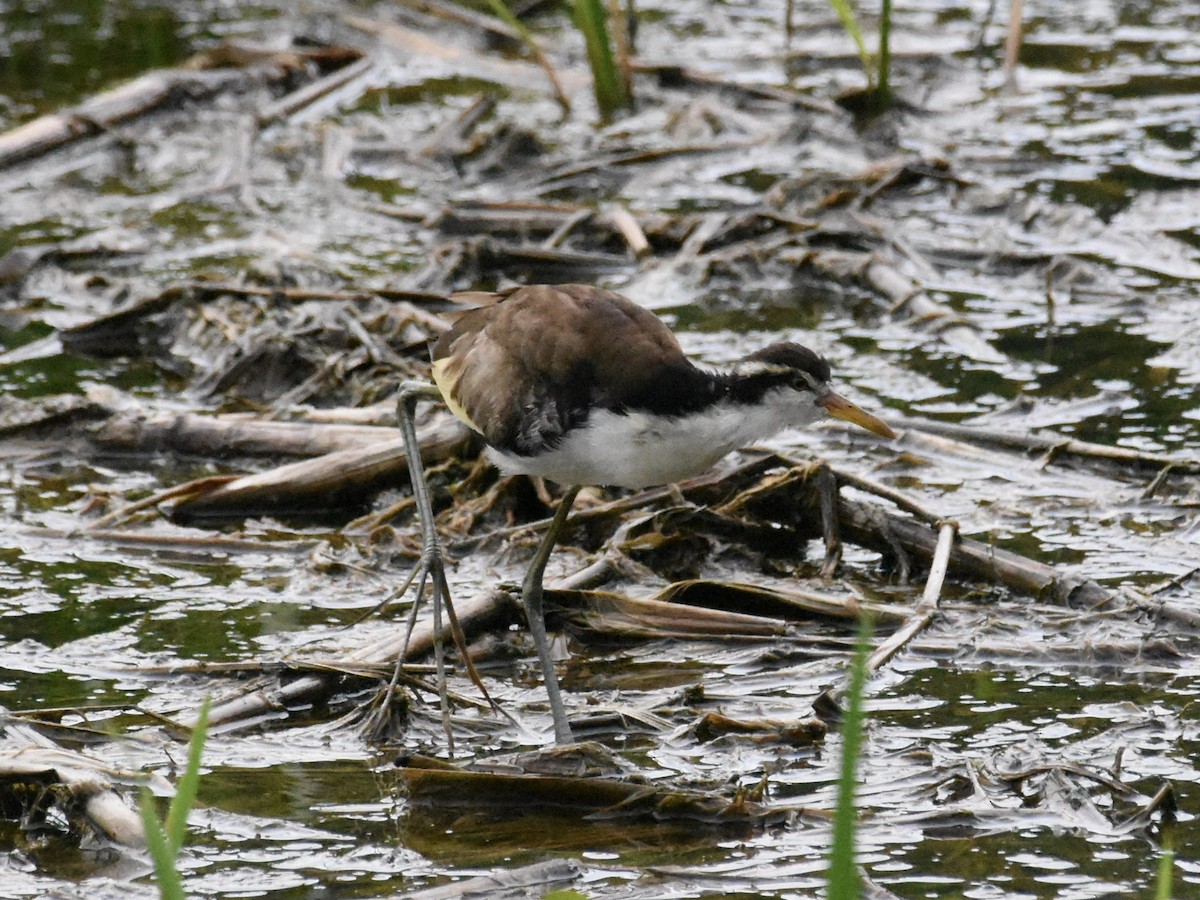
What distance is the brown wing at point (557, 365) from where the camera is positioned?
167 inches

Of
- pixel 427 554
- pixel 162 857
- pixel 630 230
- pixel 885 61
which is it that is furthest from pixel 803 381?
pixel 885 61

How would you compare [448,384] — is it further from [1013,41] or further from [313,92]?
[1013,41]

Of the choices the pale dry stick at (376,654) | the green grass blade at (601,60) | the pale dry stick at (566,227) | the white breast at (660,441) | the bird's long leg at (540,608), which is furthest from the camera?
the green grass blade at (601,60)

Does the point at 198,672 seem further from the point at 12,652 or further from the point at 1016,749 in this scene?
the point at 1016,749

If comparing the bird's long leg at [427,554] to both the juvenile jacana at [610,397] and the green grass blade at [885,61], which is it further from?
the green grass blade at [885,61]

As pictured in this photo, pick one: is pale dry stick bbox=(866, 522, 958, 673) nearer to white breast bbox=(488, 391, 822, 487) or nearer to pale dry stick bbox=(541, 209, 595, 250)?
white breast bbox=(488, 391, 822, 487)

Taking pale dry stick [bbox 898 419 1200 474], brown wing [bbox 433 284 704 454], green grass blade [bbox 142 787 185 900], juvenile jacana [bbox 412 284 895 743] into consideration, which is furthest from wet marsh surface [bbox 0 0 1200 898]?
green grass blade [bbox 142 787 185 900]

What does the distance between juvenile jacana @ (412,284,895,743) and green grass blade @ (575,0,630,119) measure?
492 cm

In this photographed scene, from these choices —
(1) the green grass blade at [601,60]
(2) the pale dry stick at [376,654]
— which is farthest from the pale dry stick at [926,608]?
(1) the green grass blade at [601,60]

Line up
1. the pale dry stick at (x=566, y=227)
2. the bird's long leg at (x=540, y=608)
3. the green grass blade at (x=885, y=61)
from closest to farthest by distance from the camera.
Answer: the bird's long leg at (x=540, y=608)
the pale dry stick at (x=566, y=227)
the green grass blade at (x=885, y=61)

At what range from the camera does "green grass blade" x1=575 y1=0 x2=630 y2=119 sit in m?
9.38

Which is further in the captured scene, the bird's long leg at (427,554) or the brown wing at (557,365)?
the bird's long leg at (427,554)

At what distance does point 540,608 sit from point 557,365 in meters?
0.76

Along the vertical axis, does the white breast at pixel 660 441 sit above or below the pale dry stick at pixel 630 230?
above
